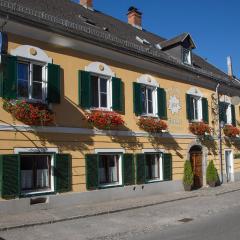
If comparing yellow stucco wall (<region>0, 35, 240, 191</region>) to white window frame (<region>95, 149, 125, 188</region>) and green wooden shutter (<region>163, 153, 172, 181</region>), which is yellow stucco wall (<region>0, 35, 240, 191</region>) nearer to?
white window frame (<region>95, 149, 125, 188</region>)

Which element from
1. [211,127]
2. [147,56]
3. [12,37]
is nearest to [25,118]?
[12,37]

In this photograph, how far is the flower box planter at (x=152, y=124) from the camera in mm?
17305

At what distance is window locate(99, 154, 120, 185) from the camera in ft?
52.1

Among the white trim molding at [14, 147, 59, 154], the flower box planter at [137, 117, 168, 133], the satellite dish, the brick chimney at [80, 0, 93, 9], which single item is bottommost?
the white trim molding at [14, 147, 59, 154]

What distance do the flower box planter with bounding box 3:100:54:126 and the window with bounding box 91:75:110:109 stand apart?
100 inches

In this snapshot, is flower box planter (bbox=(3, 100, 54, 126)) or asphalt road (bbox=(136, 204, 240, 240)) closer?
asphalt road (bbox=(136, 204, 240, 240))

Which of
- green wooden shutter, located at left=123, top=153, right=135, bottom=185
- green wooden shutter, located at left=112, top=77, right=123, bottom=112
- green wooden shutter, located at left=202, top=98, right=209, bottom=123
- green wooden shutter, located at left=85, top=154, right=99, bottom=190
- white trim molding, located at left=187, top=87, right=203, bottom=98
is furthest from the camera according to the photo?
green wooden shutter, located at left=202, top=98, right=209, bottom=123

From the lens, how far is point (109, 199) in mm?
15602

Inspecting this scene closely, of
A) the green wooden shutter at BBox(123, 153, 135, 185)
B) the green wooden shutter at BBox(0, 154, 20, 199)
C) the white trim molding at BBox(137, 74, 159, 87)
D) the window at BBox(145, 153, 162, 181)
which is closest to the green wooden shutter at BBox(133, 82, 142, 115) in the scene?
the white trim molding at BBox(137, 74, 159, 87)

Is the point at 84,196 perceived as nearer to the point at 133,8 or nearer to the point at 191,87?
the point at 191,87

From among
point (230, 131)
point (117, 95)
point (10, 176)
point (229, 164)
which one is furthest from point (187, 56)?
point (10, 176)

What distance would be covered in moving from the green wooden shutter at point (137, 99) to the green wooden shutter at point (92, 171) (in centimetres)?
308

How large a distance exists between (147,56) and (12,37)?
6.59m

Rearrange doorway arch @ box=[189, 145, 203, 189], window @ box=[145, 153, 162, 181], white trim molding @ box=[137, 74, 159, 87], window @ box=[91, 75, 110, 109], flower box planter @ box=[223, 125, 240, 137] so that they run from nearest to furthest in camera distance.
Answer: window @ box=[91, 75, 110, 109] → white trim molding @ box=[137, 74, 159, 87] → window @ box=[145, 153, 162, 181] → doorway arch @ box=[189, 145, 203, 189] → flower box planter @ box=[223, 125, 240, 137]
